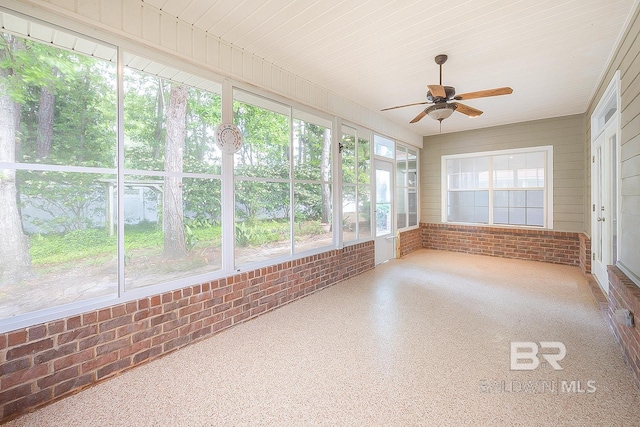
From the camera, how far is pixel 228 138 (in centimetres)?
300

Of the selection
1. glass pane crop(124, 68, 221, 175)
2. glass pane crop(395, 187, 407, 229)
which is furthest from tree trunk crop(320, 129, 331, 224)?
glass pane crop(395, 187, 407, 229)

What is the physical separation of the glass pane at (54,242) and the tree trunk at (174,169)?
0.65m

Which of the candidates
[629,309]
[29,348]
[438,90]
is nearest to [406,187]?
[438,90]

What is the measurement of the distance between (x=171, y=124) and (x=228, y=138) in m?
0.80

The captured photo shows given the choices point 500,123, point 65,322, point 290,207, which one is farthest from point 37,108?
point 500,123

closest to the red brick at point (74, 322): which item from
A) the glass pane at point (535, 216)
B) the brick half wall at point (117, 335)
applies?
the brick half wall at point (117, 335)

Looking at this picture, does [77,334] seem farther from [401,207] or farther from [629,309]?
[401,207]

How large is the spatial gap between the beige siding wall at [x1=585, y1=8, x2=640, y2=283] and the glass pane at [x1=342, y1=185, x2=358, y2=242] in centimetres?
323

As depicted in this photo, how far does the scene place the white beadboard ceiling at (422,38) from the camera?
2455 millimetres

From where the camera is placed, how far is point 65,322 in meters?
2.00

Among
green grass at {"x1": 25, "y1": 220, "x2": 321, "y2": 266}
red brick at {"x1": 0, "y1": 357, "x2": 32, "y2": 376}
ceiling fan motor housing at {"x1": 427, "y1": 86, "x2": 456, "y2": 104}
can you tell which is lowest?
red brick at {"x1": 0, "y1": 357, "x2": 32, "y2": 376}

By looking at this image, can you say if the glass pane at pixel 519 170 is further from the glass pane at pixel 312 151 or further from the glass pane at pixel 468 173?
the glass pane at pixel 312 151

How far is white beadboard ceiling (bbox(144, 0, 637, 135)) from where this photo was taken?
2455mm

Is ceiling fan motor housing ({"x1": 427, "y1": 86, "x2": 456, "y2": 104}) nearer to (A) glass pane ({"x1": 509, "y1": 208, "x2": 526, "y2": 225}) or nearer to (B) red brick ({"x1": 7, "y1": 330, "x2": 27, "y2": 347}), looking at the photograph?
(B) red brick ({"x1": 7, "y1": 330, "x2": 27, "y2": 347})
